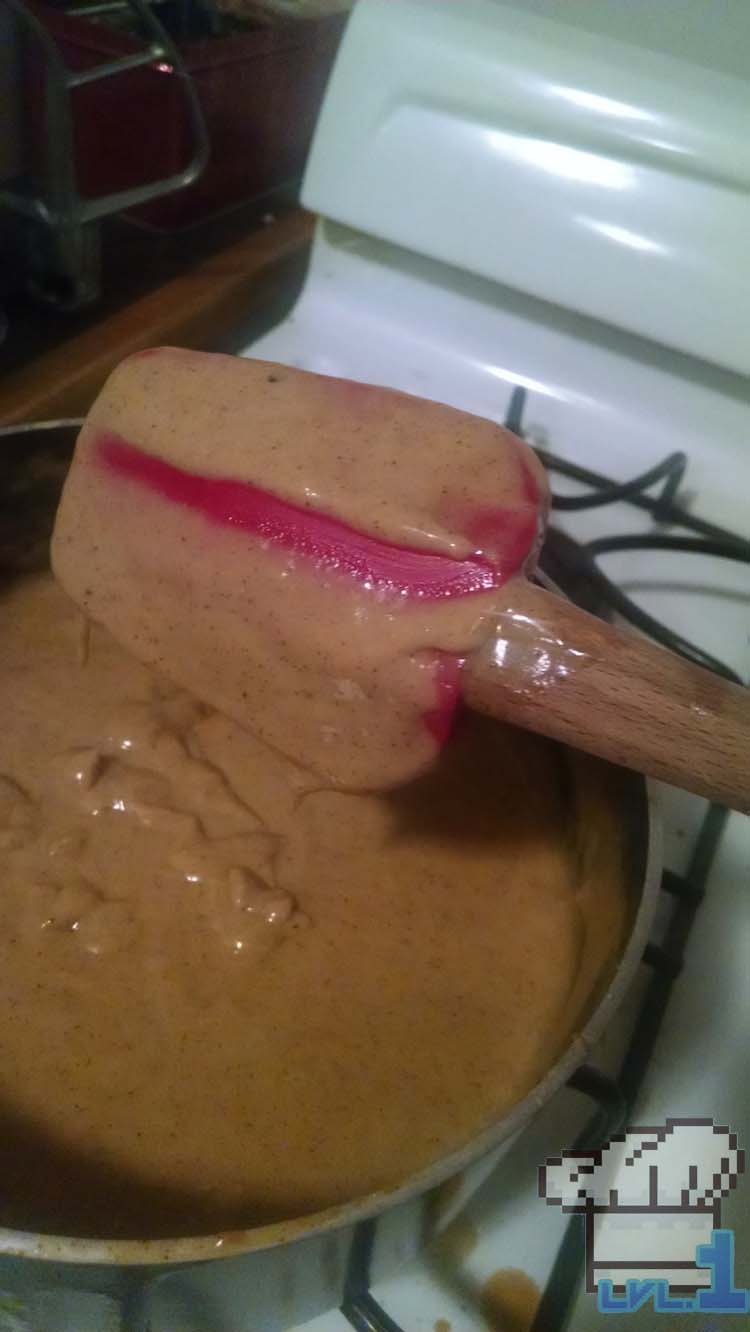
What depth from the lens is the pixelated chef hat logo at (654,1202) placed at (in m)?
0.47

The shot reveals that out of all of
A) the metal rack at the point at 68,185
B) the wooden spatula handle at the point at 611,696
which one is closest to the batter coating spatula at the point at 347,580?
the wooden spatula handle at the point at 611,696

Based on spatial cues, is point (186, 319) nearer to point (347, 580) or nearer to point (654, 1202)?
point (347, 580)

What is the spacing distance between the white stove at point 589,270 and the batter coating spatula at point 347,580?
20 centimetres

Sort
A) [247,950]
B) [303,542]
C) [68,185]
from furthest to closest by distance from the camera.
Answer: [68,185], [247,950], [303,542]

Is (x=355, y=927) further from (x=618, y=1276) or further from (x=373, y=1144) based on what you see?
(x=618, y=1276)

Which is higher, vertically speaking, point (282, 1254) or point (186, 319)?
point (186, 319)

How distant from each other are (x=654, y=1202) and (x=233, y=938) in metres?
0.27

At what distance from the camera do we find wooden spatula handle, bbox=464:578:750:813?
397 mm

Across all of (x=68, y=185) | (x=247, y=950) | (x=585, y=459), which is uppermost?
(x=68, y=185)

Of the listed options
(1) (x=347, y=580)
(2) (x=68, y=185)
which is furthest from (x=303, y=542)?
(2) (x=68, y=185)

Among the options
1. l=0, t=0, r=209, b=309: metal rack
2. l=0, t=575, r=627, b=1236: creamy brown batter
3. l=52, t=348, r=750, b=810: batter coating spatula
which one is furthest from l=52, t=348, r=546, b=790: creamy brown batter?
l=0, t=0, r=209, b=309: metal rack

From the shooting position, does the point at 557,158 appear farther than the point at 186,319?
No

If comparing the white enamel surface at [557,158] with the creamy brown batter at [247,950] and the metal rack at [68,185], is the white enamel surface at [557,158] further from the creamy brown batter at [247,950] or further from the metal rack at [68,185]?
the creamy brown batter at [247,950]

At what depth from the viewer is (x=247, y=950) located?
1.99 ft
